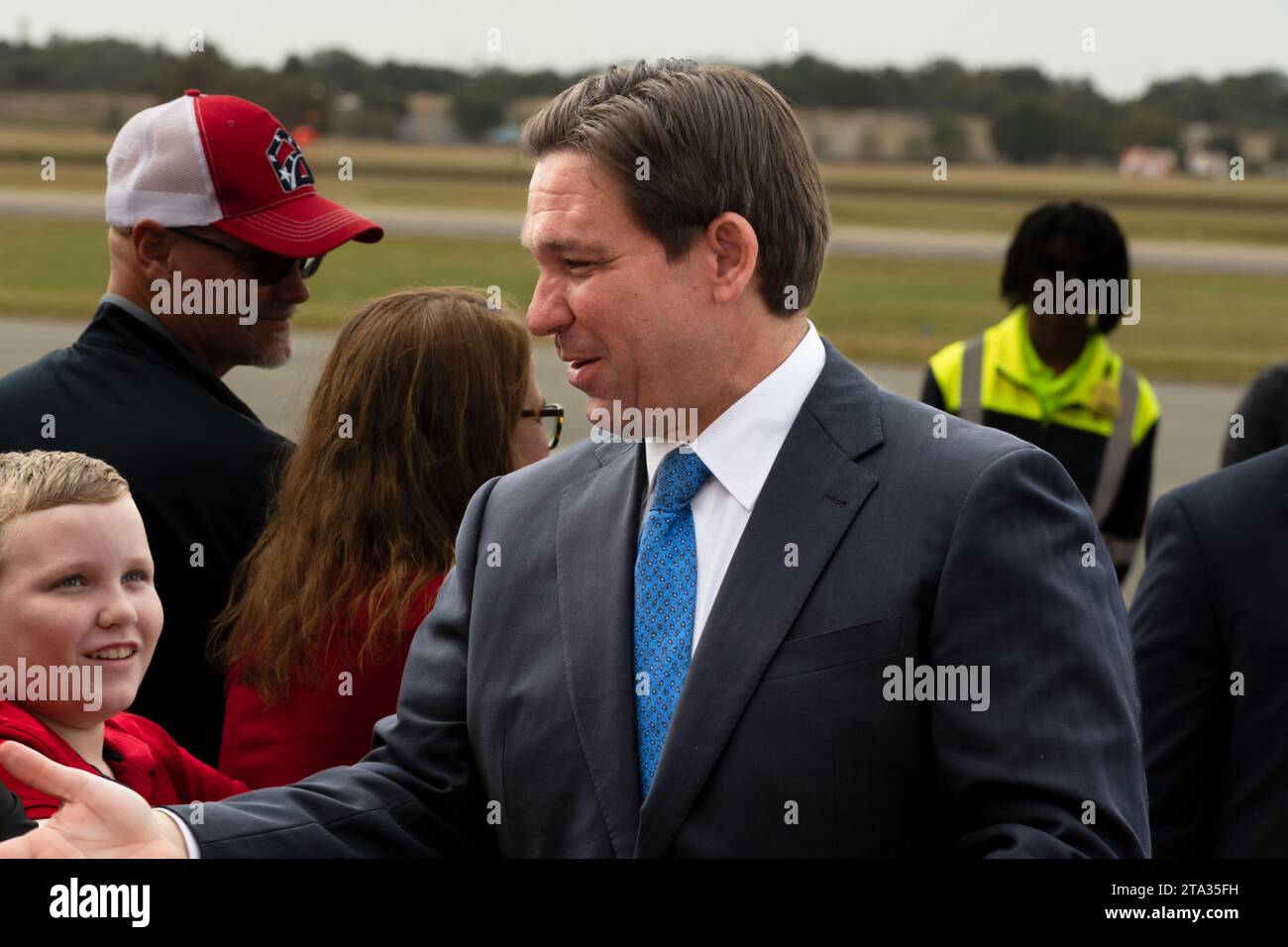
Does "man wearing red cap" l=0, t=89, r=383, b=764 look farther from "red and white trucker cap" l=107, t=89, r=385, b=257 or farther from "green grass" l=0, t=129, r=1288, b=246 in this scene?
"green grass" l=0, t=129, r=1288, b=246

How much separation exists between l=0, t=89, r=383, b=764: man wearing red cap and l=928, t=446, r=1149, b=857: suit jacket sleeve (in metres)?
1.59

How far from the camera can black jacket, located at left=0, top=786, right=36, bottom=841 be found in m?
2.00

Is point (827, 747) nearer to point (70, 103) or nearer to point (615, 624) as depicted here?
point (615, 624)

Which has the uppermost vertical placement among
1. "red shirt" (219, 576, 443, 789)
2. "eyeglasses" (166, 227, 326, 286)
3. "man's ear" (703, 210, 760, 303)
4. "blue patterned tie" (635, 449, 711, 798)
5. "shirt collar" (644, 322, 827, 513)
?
"man's ear" (703, 210, 760, 303)

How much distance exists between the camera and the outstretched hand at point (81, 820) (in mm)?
1879

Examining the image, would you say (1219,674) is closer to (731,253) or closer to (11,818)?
(731,253)

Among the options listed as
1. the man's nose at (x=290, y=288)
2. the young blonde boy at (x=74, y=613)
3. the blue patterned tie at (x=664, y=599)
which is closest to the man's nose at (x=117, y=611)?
the young blonde boy at (x=74, y=613)

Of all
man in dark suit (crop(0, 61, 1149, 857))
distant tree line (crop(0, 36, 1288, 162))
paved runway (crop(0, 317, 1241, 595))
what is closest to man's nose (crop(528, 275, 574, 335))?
man in dark suit (crop(0, 61, 1149, 857))

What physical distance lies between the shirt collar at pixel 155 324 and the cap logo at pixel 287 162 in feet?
1.37

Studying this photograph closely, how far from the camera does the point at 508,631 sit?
220 cm

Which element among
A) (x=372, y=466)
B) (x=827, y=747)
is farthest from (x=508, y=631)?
(x=372, y=466)

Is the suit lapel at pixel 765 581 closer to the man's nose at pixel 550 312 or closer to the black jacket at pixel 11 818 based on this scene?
the man's nose at pixel 550 312

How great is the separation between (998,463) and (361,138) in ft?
168

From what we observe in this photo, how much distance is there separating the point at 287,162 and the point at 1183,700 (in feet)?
6.97
